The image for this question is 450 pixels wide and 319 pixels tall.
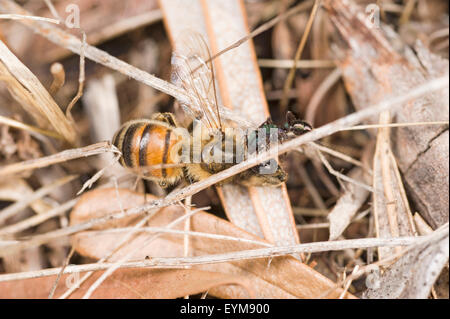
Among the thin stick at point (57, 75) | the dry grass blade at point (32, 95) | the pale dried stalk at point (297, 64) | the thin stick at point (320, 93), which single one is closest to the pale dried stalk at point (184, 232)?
Answer: the dry grass blade at point (32, 95)

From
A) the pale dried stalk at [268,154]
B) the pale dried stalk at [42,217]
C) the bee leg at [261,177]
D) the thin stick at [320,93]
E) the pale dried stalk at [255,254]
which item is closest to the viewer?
the pale dried stalk at [268,154]

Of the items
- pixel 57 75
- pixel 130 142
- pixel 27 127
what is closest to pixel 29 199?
pixel 27 127

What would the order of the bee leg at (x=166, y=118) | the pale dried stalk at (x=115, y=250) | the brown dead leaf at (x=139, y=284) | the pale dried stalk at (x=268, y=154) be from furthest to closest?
the bee leg at (x=166, y=118) → the pale dried stalk at (x=115, y=250) → the brown dead leaf at (x=139, y=284) → the pale dried stalk at (x=268, y=154)

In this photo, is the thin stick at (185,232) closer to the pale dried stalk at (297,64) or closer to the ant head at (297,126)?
the ant head at (297,126)

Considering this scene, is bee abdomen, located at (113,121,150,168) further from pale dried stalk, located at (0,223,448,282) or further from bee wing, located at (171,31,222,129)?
pale dried stalk, located at (0,223,448,282)

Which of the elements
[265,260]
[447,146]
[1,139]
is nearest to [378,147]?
[447,146]
